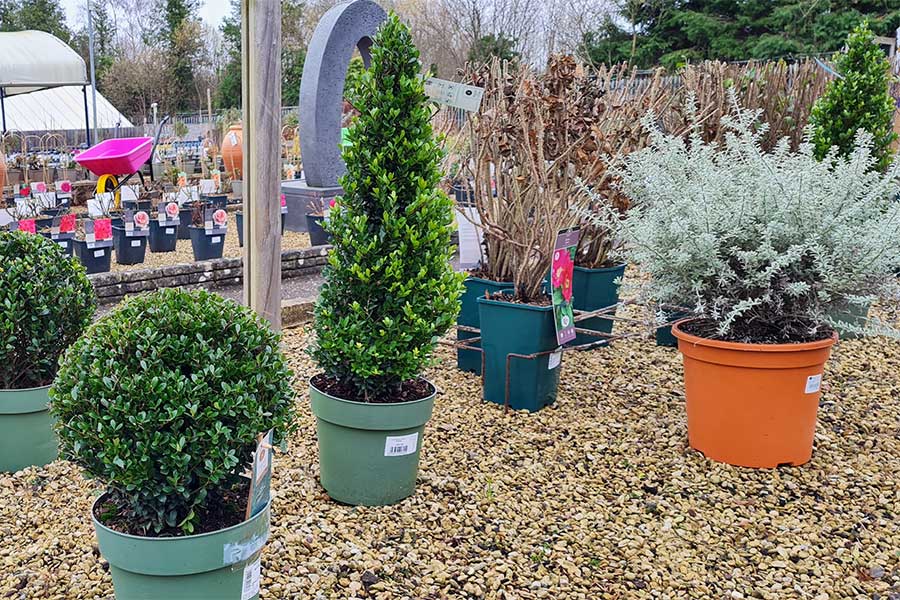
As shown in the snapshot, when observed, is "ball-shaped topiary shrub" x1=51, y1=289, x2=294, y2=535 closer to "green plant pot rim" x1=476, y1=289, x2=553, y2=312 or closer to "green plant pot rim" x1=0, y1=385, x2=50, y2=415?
"green plant pot rim" x1=0, y1=385, x2=50, y2=415

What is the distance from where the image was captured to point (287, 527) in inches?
93.7

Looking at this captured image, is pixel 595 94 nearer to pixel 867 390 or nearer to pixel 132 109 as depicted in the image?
pixel 867 390

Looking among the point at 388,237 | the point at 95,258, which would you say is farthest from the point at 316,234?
the point at 388,237

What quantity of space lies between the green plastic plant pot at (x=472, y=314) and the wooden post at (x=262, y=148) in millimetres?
1070

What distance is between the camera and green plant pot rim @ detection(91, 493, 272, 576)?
1617 mm

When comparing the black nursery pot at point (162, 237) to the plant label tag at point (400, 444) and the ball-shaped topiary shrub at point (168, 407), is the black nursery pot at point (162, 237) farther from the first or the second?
the ball-shaped topiary shrub at point (168, 407)

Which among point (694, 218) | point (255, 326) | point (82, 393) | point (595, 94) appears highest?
point (595, 94)

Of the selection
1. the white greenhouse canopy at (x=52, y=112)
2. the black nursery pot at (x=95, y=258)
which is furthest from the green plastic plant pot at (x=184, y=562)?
the white greenhouse canopy at (x=52, y=112)

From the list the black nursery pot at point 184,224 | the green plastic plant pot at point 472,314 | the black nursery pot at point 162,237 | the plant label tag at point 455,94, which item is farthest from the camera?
the black nursery pot at point 184,224

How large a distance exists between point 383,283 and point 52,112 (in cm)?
2286

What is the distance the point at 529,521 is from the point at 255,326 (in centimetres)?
117

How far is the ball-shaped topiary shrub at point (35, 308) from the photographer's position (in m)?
2.60

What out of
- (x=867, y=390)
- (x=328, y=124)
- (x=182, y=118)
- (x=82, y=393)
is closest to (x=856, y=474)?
(x=867, y=390)

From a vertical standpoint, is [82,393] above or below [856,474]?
above
